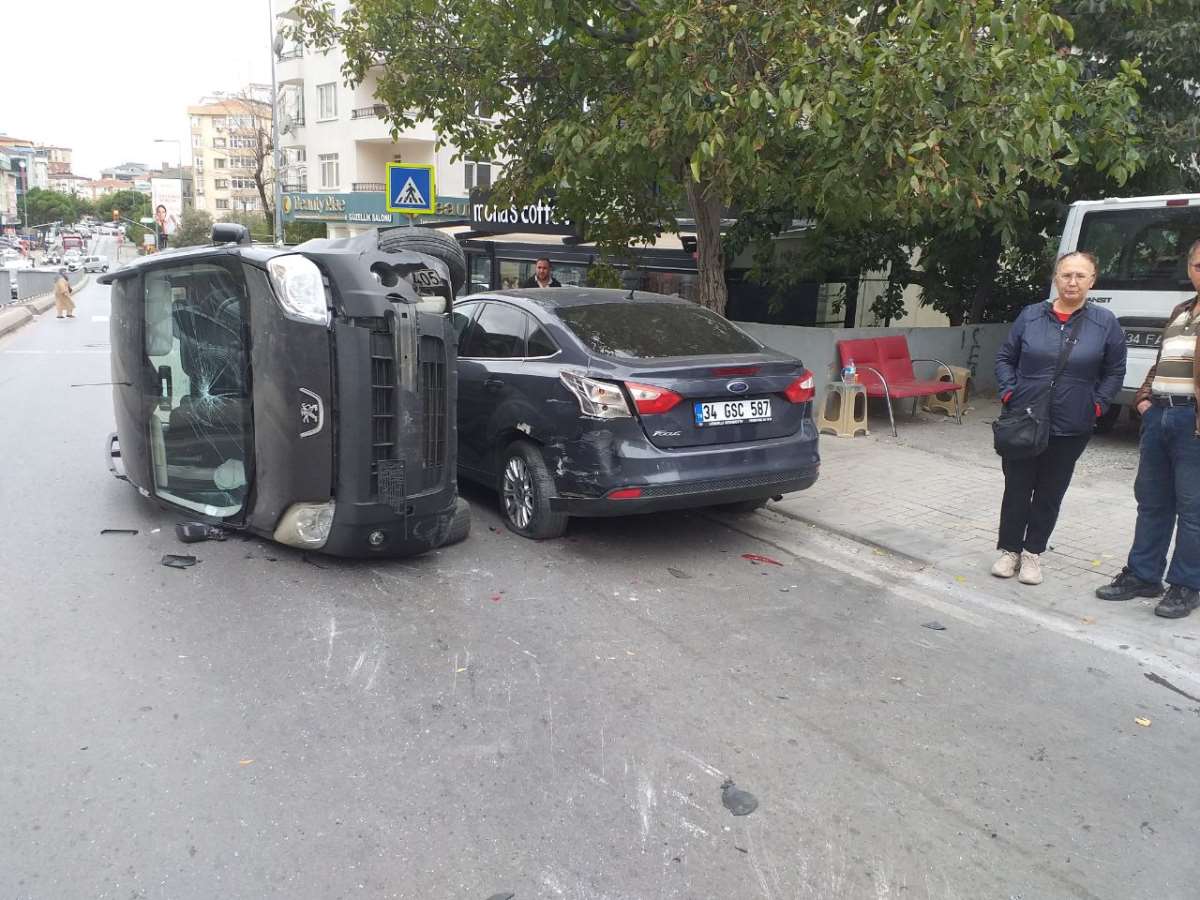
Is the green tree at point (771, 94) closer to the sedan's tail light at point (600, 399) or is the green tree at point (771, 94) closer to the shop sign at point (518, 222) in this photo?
the sedan's tail light at point (600, 399)

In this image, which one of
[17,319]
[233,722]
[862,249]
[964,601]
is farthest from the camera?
[17,319]

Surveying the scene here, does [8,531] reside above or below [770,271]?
below

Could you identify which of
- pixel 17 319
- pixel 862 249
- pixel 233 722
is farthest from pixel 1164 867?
pixel 17 319

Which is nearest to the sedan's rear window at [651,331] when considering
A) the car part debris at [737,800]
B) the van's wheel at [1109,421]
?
the car part debris at [737,800]

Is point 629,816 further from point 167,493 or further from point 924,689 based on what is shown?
point 167,493

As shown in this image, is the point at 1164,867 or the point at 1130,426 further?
the point at 1130,426

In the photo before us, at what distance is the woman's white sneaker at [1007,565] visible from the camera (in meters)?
5.62

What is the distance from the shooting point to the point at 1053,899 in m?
2.79

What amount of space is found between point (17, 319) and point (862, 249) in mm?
24279

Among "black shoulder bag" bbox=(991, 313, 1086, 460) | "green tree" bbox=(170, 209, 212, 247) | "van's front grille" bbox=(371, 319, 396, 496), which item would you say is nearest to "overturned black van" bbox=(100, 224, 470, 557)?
"van's front grille" bbox=(371, 319, 396, 496)

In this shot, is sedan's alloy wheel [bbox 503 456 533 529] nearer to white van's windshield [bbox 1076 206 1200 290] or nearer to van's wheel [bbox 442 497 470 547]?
van's wheel [bbox 442 497 470 547]

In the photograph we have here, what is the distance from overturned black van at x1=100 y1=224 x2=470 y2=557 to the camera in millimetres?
5016

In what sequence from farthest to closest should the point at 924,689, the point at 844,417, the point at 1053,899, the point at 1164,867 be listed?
the point at 844,417
the point at 924,689
the point at 1164,867
the point at 1053,899

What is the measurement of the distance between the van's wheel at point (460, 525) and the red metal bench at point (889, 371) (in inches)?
213
